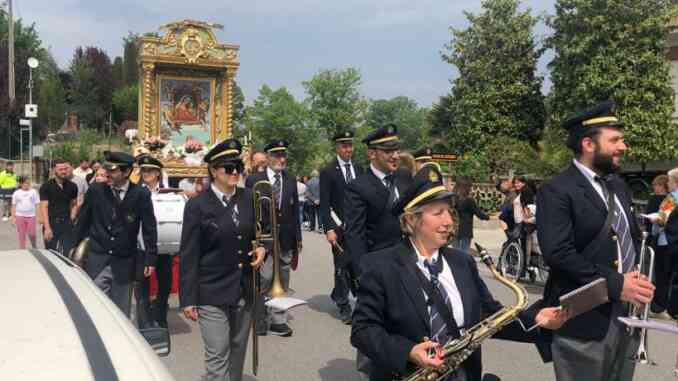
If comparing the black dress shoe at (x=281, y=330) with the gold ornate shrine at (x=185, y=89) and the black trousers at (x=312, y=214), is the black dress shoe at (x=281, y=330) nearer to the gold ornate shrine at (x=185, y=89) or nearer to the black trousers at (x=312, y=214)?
the black trousers at (x=312, y=214)

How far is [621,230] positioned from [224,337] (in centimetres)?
248

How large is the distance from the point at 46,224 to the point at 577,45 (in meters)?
25.3

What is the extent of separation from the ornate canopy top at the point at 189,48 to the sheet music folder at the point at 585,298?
24.2 m

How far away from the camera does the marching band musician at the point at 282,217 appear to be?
7.45 metres

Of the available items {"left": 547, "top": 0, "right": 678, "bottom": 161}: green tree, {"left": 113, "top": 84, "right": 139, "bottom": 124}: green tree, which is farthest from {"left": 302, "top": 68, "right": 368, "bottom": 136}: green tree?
{"left": 547, "top": 0, "right": 678, "bottom": 161}: green tree

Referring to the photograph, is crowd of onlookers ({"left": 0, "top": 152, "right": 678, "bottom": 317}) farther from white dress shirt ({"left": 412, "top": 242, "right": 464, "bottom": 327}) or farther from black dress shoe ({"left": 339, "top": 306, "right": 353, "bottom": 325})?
white dress shirt ({"left": 412, "top": 242, "right": 464, "bottom": 327})

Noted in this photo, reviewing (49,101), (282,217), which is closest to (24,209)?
(282,217)

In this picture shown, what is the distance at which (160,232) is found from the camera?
7.25 m

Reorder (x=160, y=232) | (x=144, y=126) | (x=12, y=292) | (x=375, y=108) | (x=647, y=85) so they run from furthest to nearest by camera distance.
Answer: (x=375, y=108) → (x=647, y=85) → (x=144, y=126) → (x=160, y=232) → (x=12, y=292)

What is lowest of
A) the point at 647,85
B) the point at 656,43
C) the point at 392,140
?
the point at 392,140

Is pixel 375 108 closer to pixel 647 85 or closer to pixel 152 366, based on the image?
pixel 647 85

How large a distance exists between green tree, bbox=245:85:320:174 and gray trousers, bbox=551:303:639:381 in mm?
59677

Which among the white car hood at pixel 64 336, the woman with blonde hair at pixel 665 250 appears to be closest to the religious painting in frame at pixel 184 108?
the woman with blonde hair at pixel 665 250

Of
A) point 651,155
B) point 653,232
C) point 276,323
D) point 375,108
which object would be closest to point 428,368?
point 276,323
